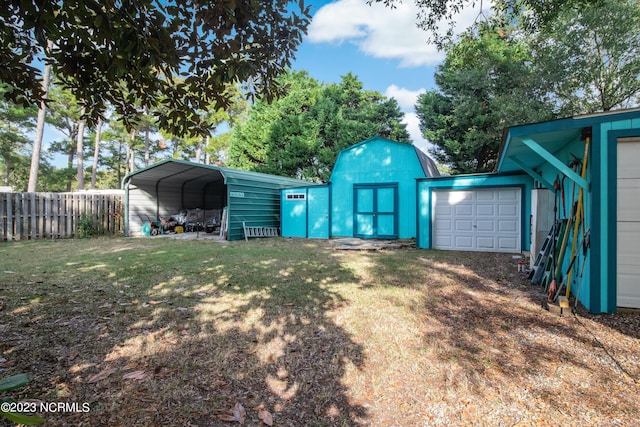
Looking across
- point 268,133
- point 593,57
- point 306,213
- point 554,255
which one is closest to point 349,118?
point 268,133

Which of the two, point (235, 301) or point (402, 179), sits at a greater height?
point (402, 179)

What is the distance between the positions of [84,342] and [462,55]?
30.3 feet

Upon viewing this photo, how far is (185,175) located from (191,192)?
295cm

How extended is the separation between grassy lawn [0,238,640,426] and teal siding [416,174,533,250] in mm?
4595

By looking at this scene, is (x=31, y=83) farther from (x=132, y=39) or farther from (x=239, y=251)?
(x=239, y=251)

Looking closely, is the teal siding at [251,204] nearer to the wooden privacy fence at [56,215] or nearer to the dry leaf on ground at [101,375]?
the wooden privacy fence at [56,215]

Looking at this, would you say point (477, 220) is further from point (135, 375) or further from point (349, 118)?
point (349, 118)

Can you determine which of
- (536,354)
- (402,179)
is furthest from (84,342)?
(402,179)

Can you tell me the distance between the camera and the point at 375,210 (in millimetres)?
12484

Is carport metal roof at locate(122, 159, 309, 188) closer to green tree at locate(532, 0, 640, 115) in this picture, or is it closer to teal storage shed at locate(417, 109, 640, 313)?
teal storage shed at locate(417, 109, 640, 313)

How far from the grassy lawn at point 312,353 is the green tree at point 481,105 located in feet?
45.5

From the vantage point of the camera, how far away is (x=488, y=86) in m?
18.8

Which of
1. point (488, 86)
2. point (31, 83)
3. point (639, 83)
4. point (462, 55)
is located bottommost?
point (31, 83)

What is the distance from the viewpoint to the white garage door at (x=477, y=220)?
9.42 m
